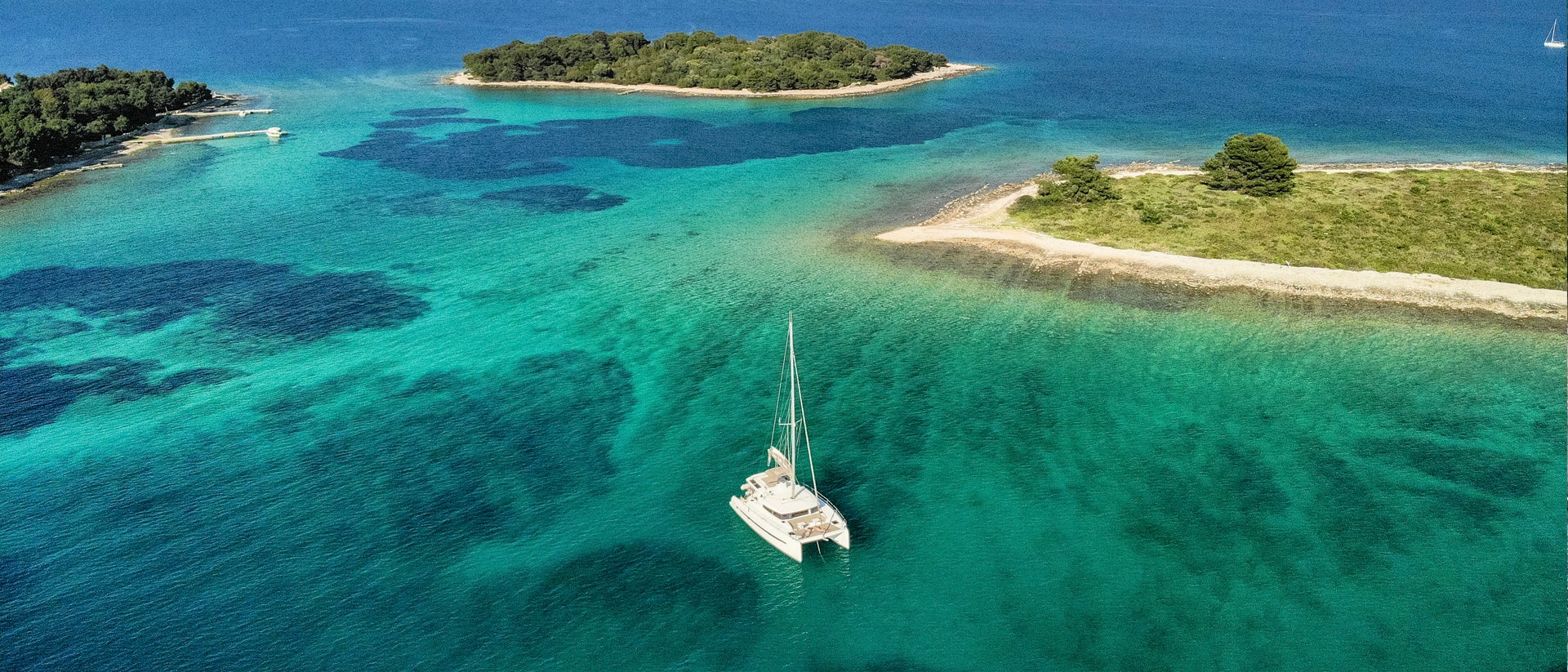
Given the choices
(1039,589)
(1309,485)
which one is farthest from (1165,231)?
(1039,589)

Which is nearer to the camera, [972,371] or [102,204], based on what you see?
[972,371]

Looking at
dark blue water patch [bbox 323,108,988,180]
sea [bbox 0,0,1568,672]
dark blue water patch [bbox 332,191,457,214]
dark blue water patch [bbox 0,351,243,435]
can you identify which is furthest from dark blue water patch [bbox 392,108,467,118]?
dark blue water patch [bbox 0,351,243,435]

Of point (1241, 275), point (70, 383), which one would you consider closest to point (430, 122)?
point (70, 383)

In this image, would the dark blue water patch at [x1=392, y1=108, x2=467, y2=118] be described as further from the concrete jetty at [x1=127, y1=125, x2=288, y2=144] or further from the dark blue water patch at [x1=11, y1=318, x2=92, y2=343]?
the dark blue water patch at [x1=11, y1=318, x2=92, y2=343]

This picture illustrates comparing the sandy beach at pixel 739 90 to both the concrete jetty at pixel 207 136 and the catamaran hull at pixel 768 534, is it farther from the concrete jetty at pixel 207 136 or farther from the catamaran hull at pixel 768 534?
the catamaran hull at pixel 768 534

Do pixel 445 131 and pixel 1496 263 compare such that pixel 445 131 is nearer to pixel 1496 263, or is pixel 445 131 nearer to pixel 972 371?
pixel 972 371

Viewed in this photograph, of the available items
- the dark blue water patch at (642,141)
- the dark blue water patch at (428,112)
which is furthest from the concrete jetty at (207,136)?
the dark blue water patch at (428,112)
